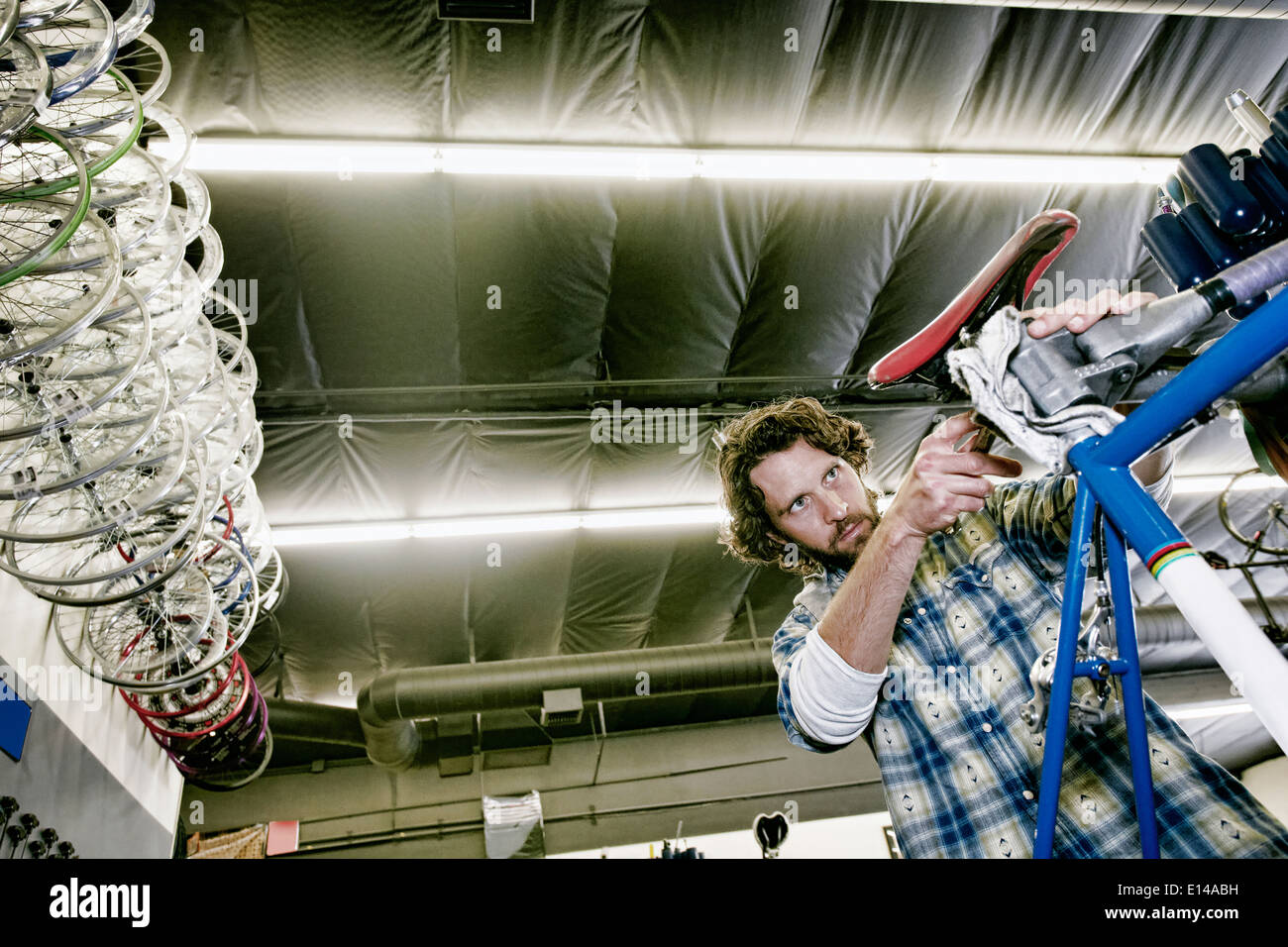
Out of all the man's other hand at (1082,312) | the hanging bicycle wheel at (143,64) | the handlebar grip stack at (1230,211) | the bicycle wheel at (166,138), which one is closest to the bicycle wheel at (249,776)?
the bicycle wheel at (166,138)

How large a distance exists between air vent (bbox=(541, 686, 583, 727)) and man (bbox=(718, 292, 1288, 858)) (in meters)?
4.48

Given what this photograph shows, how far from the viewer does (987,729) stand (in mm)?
1413

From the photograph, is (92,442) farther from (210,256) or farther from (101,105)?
(101,105)

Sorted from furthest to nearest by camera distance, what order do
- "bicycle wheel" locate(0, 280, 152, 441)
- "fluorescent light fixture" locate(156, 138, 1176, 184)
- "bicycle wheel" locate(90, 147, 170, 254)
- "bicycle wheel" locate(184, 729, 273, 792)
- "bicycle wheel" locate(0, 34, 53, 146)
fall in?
"bicycle wheel" locate(184, 729, 273, 792) → "fluorescent light fixture" locate(156, 138, 1176, 184) → "bicycle wheel" locate(90, 147, 170, 254) → "bicycle wheel" locate(0, 280, 152, 441) → "bicycle wheel" locate(0, 34, 53, 146)

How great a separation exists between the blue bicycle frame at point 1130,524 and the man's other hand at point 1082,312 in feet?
0.57

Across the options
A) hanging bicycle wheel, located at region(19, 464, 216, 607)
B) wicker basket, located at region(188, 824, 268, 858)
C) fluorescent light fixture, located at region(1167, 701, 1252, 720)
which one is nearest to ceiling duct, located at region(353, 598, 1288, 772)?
wicker basket, located at region(188, 824, 268, 858)

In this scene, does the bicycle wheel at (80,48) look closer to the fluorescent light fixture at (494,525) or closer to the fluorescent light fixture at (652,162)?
the fluorescent light fixture at (652,162)

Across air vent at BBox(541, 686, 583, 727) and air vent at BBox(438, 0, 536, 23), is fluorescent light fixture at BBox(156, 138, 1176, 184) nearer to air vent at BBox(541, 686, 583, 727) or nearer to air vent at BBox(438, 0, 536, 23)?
air vent at BBox(438, 0, 536, 23)

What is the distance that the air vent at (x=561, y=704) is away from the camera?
19.1 feet

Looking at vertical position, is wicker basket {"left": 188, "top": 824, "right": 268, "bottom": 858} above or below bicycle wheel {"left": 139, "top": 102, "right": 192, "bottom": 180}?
below

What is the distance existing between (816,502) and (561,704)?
4581 millimetres

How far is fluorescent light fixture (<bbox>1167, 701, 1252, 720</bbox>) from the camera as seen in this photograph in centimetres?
809

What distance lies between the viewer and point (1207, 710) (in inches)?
319
